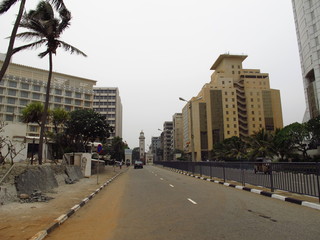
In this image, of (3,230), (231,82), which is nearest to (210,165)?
(3,230)

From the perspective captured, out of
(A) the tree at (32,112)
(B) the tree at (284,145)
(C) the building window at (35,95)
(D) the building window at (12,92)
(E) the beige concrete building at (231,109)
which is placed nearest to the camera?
(A) the tree at (32,112)

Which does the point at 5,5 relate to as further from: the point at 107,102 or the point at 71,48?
the point at 107,102

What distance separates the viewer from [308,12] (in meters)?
55.4

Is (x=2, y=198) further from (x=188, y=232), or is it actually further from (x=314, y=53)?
(x=314, y=53)

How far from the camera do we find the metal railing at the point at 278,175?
9.13 meters

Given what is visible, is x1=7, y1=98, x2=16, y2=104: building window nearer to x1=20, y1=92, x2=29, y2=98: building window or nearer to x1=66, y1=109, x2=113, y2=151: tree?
x1=20, y1=92, x2=29, y2=98: building window

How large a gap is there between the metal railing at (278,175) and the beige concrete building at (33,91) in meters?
65.2

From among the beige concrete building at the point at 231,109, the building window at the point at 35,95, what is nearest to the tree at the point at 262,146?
the beige concrete building at the point at 231,109

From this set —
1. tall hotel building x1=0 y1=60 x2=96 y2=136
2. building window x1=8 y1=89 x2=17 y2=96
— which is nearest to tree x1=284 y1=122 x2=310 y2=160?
tall hotel building x1=0 y1=60 x2=96 y2=136

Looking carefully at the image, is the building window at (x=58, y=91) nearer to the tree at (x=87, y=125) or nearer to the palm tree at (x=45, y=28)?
the tree at (x=87, y=125)

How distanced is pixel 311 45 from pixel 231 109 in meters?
45.8

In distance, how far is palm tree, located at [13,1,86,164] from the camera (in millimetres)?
16778

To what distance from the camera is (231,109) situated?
97375 mm

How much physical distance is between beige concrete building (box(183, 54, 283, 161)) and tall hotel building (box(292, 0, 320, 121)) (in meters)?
35.4
